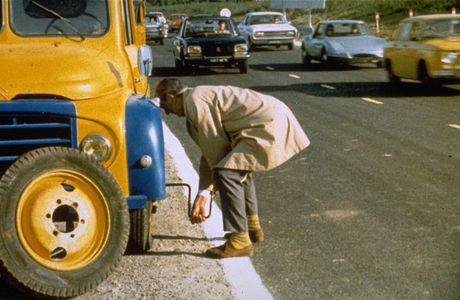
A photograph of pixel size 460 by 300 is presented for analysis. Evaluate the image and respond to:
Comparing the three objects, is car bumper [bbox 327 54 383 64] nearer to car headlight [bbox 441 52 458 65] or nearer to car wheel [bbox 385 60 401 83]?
car wheel [bbox 385 60 401 83]

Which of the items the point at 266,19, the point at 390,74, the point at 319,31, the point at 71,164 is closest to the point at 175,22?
the point at 266,19

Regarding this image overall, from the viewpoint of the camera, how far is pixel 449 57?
1733cm

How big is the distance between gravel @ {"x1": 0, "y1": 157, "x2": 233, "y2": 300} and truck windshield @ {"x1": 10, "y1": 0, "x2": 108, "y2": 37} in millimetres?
1643

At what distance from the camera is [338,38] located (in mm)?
26062

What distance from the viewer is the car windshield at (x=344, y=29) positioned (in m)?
26.5

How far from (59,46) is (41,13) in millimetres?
489

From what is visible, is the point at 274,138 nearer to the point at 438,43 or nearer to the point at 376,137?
the point at 376,137

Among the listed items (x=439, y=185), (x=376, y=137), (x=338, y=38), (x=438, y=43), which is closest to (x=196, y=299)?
(x=439, y=185)

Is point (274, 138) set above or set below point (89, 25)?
below

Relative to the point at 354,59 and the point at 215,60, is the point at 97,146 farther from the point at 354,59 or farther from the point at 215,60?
the point at 354,59

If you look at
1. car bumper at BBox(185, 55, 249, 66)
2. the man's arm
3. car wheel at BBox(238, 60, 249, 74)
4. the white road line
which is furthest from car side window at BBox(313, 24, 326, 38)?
the man's arm

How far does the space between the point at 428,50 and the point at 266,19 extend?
67.1ft

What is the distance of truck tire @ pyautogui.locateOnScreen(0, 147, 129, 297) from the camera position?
5137 mm

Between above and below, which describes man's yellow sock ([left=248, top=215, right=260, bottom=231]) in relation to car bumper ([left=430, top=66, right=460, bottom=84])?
above
